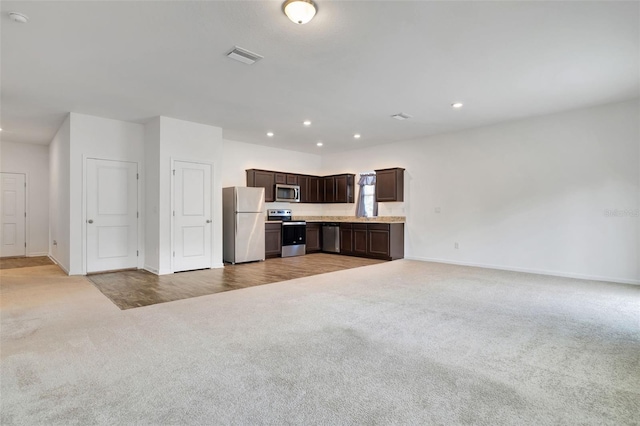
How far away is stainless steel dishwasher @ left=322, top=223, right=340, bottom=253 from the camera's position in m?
8.53

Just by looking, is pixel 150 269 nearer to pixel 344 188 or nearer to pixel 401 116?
pixel 344 188

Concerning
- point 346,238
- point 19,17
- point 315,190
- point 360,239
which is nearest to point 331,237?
point 346,238

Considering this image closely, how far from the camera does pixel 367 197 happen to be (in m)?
8.61

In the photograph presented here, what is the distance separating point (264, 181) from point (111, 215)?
130 inches

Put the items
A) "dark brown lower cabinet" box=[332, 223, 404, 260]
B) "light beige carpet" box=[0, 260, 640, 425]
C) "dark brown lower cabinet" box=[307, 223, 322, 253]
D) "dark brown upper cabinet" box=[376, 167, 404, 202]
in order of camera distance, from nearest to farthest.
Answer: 1. "light beige carpet" box=[0, 260, 640, 425]
2. "dark brown lower cabinet" box=[332, 223, 404, 260]
3. "dark brown upper cabinet" box=[376, 167, 404, 202]
4. "dark brown lower cabinet" box=[307, 223, 322, 253]

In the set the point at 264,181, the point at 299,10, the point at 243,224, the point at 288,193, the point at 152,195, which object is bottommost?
the point at 243,224

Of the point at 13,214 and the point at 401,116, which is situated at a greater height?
the point at 401,116

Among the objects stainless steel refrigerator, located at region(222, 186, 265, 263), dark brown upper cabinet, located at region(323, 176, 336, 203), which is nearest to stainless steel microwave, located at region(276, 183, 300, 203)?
dark brown upper cabinet, located at region(323, 176, 336, 203)

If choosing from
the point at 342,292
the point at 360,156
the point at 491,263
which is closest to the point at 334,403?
the point at 342,292

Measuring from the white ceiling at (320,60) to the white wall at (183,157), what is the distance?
1.22 ft

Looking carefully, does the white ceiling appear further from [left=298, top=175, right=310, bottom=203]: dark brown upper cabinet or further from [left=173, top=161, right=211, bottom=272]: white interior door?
[left=298, top=175, right=310, bottom=203]: dark brown upper cabinet

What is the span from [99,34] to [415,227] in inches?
252

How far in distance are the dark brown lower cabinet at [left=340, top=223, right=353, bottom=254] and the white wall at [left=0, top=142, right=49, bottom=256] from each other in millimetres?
7447

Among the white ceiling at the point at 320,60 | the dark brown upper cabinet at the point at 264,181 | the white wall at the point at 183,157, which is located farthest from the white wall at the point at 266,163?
the white ceiling at the point at 320,60
